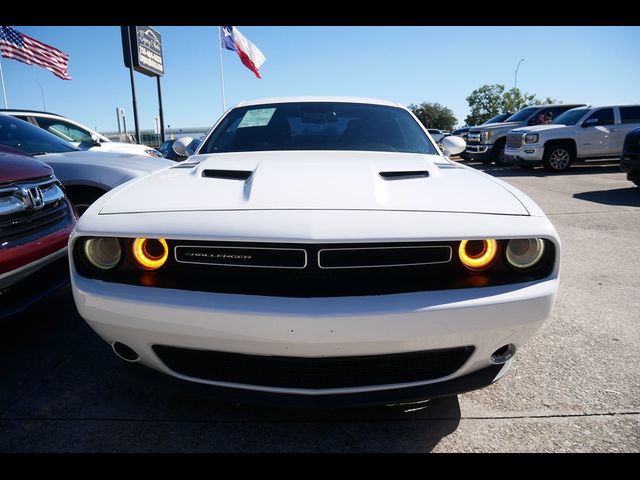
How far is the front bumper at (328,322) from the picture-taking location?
128cm

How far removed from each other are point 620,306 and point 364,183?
88.1 inches

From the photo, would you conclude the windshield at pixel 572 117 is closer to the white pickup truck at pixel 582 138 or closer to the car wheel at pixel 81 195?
the white pickup truck at pixel 582 138

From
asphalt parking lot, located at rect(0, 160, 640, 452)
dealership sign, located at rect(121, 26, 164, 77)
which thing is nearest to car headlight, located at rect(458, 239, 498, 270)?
asphalt parking lot, located at rect(0, 160, 640, 452)

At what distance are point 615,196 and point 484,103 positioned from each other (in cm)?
6430

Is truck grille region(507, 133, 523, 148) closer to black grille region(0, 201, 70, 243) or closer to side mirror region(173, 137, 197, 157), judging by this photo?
side mirror region(173, 137, 197, 157)

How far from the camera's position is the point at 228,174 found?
1887 mm

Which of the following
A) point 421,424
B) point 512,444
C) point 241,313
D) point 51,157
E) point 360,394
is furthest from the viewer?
point 51,157

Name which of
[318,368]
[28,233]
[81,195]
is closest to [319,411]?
[318,368]

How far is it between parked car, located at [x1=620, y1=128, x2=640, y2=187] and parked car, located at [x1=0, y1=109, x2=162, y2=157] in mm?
7844

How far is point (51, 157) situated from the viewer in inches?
138

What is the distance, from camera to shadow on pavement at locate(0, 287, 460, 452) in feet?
5.00

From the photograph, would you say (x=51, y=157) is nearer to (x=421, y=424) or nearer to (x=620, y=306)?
(x=421, y=424)

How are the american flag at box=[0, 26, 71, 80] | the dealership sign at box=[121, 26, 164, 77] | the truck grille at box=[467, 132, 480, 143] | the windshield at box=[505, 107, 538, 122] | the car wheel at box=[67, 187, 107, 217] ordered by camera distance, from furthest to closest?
the dealership sign at box=[121, 26, 164, 77], the american flag at box=[0, 26, 71, 80], the truck grille at box=[467, 132, 480, 143], the windshield at box=[505, 107, 538, 122], the car wheel at box=[67, 187, 107, 217]
